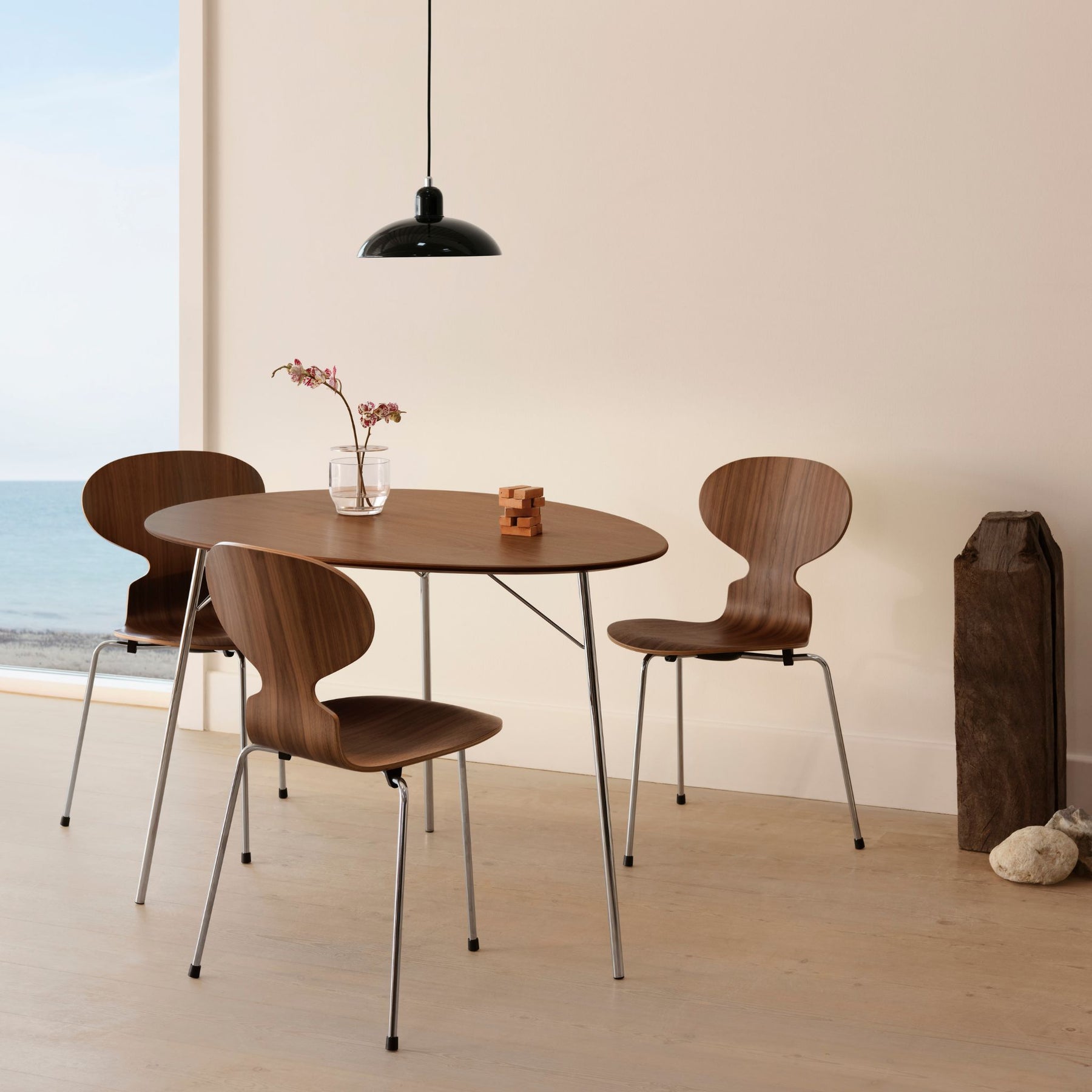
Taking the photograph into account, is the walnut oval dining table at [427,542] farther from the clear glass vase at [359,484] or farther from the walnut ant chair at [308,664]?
the walnut ant chair at [308,664]

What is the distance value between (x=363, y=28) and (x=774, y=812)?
2.61 metres

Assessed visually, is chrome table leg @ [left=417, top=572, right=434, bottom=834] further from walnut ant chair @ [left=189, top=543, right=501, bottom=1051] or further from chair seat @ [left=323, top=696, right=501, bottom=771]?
walnut ant chair @ [left=189, top=543, right=501, bottom=1051]

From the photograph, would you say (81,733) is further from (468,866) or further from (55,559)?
(55,559)

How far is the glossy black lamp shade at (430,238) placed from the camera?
258cm

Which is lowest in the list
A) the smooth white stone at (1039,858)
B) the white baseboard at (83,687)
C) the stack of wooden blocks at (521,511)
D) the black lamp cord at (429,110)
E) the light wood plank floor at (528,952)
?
the white baseboard at (83,687)

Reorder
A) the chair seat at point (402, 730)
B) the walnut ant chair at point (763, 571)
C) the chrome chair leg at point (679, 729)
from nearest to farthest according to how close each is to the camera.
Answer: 1. the chair seat at point (402, 730)
2. the walnut ant chair at point (763, 571)
3. the chrome chair leg at point (679, 729)

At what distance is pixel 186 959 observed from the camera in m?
2.38

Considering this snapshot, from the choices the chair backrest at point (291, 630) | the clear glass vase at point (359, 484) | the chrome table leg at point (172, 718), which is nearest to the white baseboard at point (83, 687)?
the chrome table leg at point (172, 718)

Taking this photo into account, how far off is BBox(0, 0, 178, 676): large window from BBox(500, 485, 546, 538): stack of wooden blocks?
283 inches

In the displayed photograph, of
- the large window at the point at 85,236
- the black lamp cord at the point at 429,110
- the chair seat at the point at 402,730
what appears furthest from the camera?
the large window at the point at 85,236

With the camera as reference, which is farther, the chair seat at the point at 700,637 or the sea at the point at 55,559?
the sea at the point at 55,559

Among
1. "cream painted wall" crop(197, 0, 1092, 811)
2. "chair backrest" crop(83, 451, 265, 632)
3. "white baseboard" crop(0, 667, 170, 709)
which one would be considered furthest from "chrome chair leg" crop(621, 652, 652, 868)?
"white baseboard" crop(0, 667, 170, 709)

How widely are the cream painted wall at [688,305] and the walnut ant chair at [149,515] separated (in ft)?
1.97

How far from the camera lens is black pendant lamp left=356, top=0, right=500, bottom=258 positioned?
258 cm
